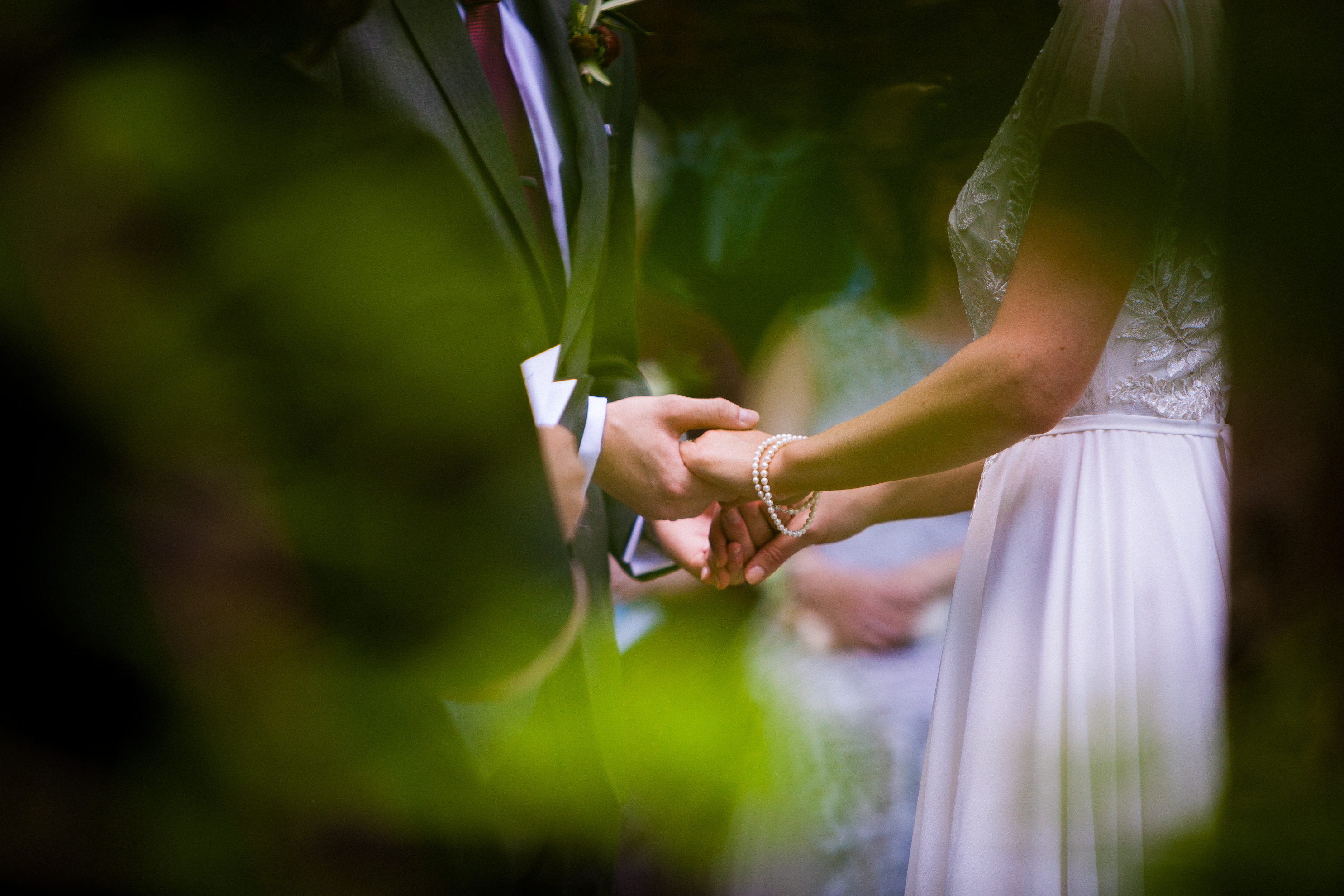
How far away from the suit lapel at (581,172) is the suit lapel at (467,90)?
0.20 ft

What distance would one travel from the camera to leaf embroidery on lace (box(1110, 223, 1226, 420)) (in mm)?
584

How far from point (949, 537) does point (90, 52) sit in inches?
44.7

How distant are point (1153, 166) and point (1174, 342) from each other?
1.44ft

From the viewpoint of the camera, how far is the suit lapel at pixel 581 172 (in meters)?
0.79

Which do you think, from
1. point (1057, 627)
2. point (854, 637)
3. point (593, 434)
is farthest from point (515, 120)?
point (854, 637)

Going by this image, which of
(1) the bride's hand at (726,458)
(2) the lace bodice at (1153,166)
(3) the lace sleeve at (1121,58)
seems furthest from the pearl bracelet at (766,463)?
(3) the lace sleeve at (1121,58)

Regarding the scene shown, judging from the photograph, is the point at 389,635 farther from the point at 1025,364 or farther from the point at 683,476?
the point at 683,476

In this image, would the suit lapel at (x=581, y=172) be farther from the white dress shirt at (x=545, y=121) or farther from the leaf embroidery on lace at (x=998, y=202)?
→ the leaf embroidery on lace at (x=998, y=202)

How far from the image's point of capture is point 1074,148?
455mm

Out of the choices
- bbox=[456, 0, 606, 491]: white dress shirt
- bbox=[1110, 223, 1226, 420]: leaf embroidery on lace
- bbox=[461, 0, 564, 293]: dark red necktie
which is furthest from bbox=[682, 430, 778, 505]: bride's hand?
bbox=[1110, 223, 1226, 420]: leaf embroidery on lace

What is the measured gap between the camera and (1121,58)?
1.64 feet

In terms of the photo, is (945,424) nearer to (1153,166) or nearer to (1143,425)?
(1143,425)

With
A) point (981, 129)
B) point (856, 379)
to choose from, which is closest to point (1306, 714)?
point (981, 129)

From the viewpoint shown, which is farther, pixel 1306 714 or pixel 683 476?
pixel 683 476
